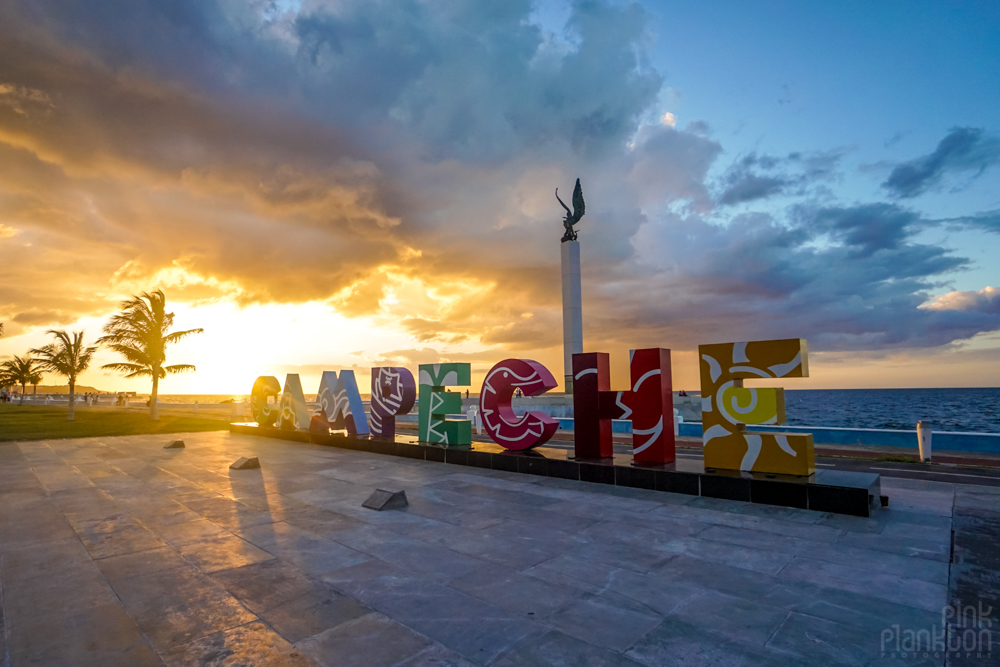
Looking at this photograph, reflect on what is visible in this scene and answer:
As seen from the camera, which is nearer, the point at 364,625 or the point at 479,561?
the point at 364,625

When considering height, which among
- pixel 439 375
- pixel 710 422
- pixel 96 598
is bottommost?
pixel 96 598

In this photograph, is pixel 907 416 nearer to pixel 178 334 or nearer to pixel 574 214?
pixel 574 214

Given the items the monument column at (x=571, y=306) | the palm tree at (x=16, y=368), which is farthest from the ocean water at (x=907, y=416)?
the palm tree at (x=16, y=368)

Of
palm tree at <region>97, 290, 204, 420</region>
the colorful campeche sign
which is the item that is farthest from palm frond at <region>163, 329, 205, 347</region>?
the colorful campeche sign

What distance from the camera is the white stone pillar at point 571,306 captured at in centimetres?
3938

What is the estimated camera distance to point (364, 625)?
4.56 m

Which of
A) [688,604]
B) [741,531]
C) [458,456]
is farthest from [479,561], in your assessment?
[458,456]

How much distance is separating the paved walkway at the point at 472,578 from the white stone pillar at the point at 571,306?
2924cm

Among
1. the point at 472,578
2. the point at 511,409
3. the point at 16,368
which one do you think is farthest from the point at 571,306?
the point at 16,368

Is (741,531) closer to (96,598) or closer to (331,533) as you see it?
(331,533)

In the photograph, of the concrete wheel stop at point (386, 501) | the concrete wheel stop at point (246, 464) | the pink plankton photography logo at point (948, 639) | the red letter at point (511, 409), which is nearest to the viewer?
the pink plankton photography logo at point (948, 639)

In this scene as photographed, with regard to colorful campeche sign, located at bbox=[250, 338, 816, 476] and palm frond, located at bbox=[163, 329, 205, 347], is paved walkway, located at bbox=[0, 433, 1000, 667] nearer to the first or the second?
colorful campeche sign, located at bbox=[250, 338, 816, 476]

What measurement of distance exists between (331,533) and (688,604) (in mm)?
5082

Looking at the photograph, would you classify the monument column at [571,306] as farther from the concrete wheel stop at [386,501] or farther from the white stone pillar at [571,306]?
the concrete wheel stop at [386,501]
